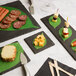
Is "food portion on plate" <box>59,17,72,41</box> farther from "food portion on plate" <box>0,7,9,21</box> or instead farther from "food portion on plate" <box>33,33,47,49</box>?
"food portion on plate" <box>0,7,9,21</box>

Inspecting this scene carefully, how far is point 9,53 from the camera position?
1.09 m

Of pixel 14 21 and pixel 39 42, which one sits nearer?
pixel 39 42

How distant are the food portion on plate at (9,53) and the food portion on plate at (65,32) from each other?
40 cm

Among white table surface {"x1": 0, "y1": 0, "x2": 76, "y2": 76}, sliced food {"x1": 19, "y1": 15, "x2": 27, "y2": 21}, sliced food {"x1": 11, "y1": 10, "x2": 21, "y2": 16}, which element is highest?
sliced food {"x1": 11, "y1": 10, "x2": 21, "y2": 16}

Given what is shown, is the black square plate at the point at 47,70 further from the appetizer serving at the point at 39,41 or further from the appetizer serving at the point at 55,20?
the appetizer serving at the point at 55,20

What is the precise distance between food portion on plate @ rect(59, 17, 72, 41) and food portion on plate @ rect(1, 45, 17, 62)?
1.31ft

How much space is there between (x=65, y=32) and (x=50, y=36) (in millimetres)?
132

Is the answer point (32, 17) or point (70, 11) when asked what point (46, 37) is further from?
point (70, 11)

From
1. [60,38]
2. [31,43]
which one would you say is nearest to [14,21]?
[31,43]

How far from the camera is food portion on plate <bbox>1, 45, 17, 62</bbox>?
1.06 meters

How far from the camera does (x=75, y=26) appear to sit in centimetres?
136

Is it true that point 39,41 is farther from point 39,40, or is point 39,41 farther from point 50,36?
point 50,36

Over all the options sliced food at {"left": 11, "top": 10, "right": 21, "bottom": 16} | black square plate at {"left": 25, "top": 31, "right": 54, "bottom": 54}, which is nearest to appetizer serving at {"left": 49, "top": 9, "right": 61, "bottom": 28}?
black square plate at {"left": 25, "top": 31, "right": 54, "bottom": 54}

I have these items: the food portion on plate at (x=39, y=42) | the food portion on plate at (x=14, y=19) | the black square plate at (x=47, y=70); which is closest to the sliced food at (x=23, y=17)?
the food portion on plate at (x=14, y=19)
